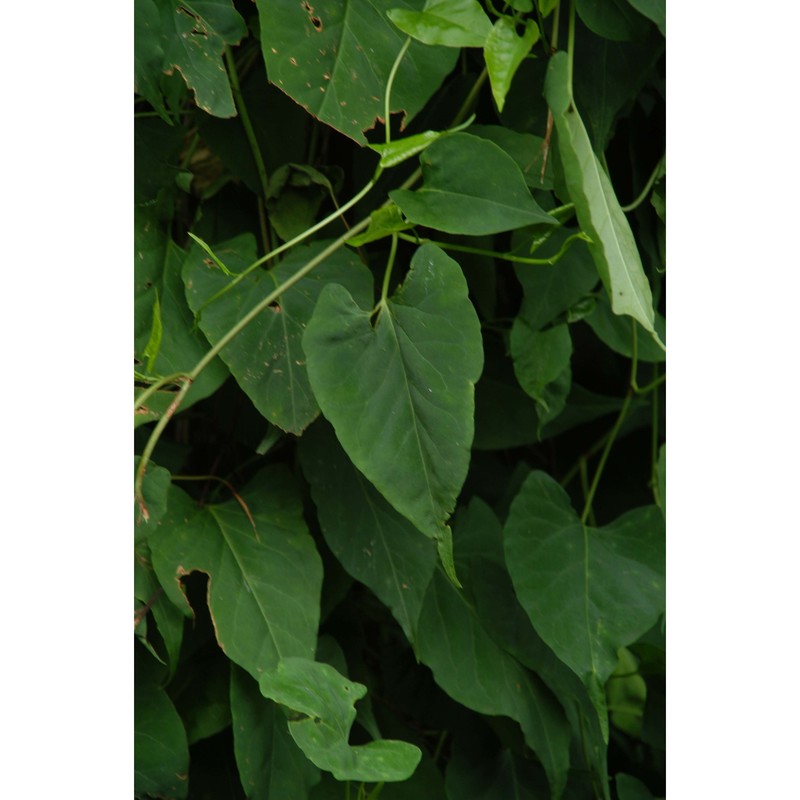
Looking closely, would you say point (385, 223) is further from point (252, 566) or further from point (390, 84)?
point (252, 566)

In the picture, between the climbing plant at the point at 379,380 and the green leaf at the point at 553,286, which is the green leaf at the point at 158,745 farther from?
the green leaf at the point at 553,286

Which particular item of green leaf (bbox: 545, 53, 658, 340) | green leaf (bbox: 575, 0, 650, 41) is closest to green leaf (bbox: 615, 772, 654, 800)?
green leaf (bbox: 545, 53, 658, 340)

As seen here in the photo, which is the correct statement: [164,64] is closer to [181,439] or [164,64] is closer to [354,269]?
[354,269]

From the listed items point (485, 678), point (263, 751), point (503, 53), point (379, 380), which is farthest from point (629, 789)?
point (503, 53)

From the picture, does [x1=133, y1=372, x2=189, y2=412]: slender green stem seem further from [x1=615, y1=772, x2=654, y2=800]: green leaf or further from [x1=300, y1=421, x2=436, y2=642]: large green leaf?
[x1=615, y1=772, x2=654, y2=800]: green leaf

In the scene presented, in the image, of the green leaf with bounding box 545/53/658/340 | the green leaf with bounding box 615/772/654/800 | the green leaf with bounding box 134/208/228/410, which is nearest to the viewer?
the green leaf with bounding box 545/53/658/340

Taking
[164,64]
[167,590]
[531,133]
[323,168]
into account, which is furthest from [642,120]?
[167,590]
